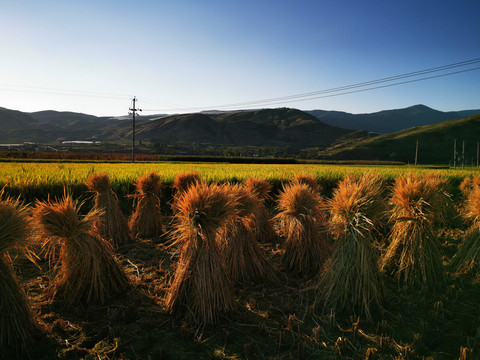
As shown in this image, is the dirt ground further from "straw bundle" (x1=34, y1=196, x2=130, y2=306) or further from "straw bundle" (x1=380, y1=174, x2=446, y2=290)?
"straw bundle" (x1=380, y1=174, x2=446, y2=290)

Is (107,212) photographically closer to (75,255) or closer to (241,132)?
(75,255)

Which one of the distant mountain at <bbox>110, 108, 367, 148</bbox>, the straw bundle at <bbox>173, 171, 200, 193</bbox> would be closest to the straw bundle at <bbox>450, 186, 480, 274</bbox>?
the straw bundle at <bbox>173, 171, 200, 193</bbox>

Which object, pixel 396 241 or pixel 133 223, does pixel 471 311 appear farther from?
pixel 133 223

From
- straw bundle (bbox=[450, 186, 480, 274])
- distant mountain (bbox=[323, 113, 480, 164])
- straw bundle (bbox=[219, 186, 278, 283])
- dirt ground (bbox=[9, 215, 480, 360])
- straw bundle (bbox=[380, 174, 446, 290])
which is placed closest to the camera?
dirt ground (bbox=[9, 215, 480, 360])

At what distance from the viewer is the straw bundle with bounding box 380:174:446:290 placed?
4016mm

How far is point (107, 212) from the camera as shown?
559 centimetres

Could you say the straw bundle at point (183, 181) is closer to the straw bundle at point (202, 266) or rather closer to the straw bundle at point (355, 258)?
the straw bundle at point (202, 266)

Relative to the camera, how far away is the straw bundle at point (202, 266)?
2.94m

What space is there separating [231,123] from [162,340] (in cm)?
19292

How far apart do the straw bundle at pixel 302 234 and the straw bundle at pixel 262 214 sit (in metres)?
0.79

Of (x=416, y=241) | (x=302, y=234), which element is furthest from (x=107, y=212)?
(x=416, y=241)

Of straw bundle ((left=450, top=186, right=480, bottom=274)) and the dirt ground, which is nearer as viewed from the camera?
the dirt ground

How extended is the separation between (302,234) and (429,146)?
109 m

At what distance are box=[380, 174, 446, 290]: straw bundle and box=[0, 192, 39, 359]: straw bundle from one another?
451 centimetres
